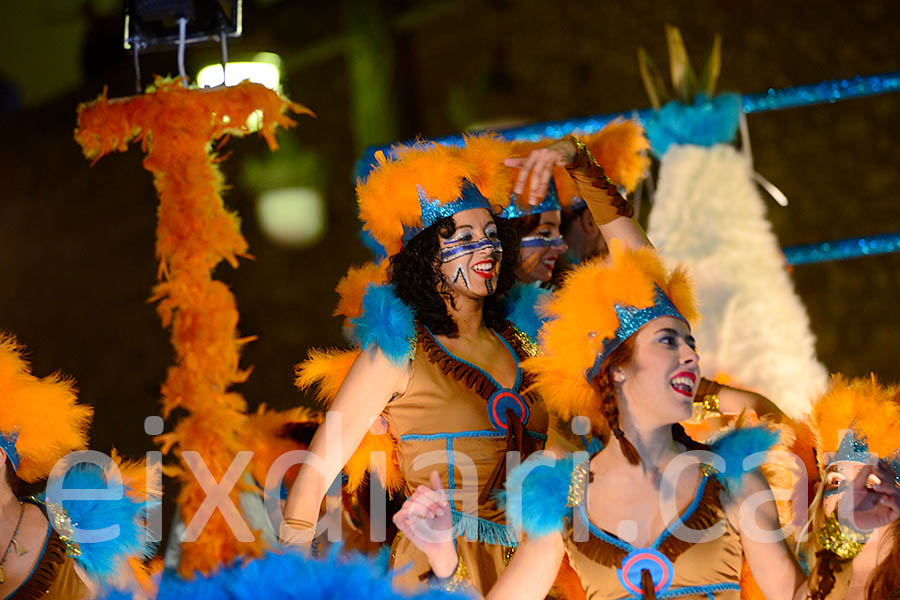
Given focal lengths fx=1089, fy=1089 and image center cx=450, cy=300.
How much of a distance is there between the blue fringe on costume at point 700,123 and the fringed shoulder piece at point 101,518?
2287mm

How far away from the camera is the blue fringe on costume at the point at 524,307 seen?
287 cm

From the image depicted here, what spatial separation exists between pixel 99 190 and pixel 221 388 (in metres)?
4.83

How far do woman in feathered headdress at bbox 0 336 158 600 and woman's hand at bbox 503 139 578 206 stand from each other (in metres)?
1.18

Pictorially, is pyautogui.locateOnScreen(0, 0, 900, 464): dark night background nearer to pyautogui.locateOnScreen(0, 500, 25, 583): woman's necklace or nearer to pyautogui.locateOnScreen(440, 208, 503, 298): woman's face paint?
pyautogui.locateOnScreen(440, 208, 503, 298): woman's face paint

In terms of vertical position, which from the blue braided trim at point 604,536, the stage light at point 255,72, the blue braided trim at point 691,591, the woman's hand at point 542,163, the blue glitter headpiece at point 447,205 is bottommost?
the blue braided trim at point 691,591

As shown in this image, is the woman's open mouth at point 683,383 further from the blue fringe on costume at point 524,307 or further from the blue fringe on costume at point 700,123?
the blue fringe on costume at point 700,123

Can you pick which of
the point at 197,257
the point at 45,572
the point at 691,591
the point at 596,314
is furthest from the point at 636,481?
the point at 197,257

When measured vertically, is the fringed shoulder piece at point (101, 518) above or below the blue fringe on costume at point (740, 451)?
below

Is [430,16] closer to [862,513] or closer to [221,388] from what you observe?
[221,388]

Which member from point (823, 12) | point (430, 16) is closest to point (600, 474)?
point (823, 12)

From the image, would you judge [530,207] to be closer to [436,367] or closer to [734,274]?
Result: [436,367]

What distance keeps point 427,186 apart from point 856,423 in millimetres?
1137

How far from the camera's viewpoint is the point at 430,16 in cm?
724

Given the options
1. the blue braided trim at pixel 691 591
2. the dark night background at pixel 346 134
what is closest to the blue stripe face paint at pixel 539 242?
the blue braided trim at pixel 691 591
